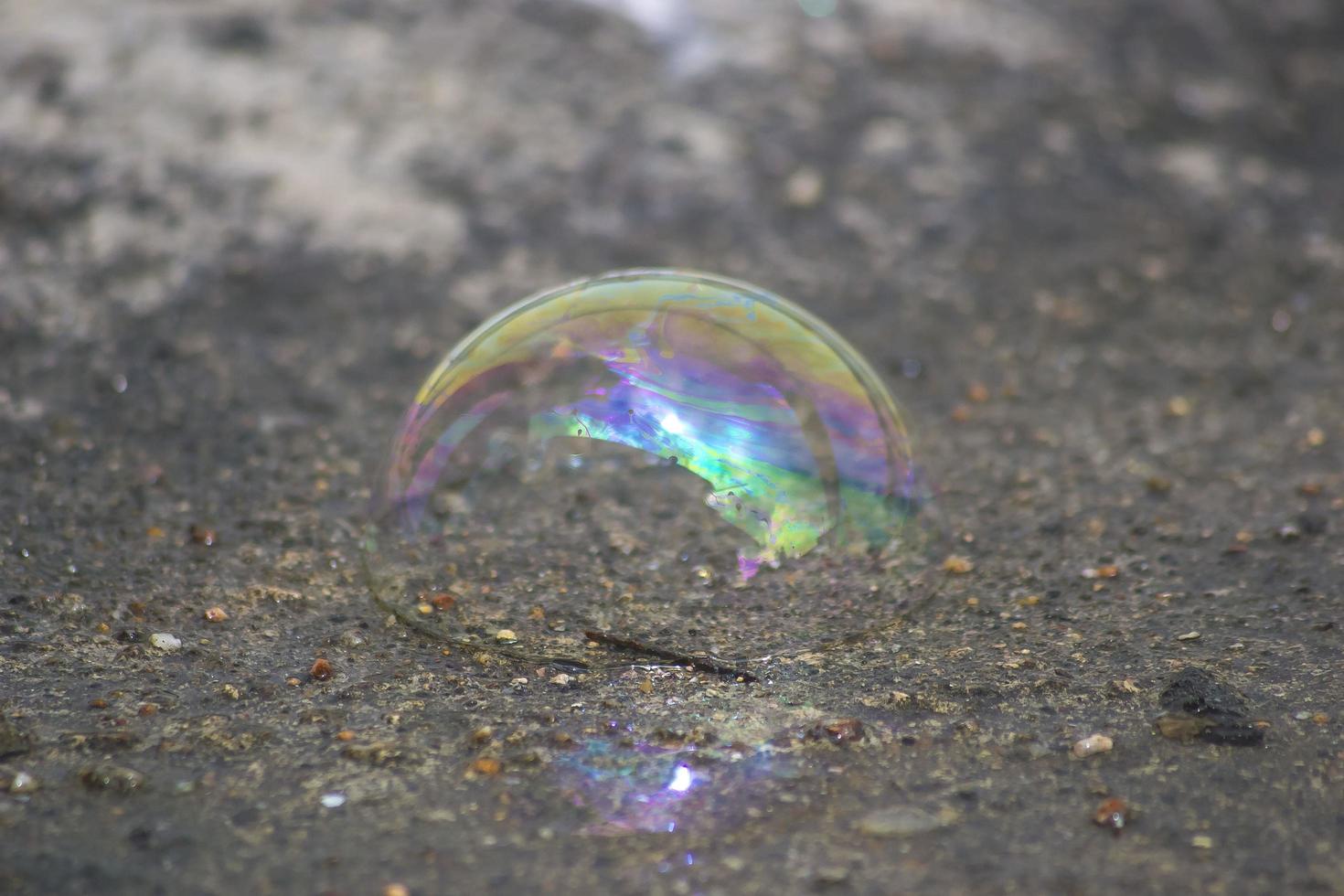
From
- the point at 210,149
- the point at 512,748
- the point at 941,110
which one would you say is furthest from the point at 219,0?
the point at 512,748

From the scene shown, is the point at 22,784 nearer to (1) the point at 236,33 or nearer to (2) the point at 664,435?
(2) the point at 664,435

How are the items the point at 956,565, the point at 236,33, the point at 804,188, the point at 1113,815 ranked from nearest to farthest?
the point at 1113,815
the point at 956,565
the point at 804,188
the point at 236,33

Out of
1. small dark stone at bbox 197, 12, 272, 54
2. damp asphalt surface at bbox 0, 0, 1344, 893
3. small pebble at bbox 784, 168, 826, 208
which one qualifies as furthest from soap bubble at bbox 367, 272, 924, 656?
small dark stone at bbox 197, 12, 272, 54

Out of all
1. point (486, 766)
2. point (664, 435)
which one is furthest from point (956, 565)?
point (486, 766)

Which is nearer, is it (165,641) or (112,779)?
(112,779)

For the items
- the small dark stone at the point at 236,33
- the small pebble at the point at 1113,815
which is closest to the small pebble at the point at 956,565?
the small pebble at the point at 1113,815

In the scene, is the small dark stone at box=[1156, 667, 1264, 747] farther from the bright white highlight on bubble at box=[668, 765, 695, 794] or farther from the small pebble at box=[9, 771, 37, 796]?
the small pebble at box=[9, 771, 37, 796]
